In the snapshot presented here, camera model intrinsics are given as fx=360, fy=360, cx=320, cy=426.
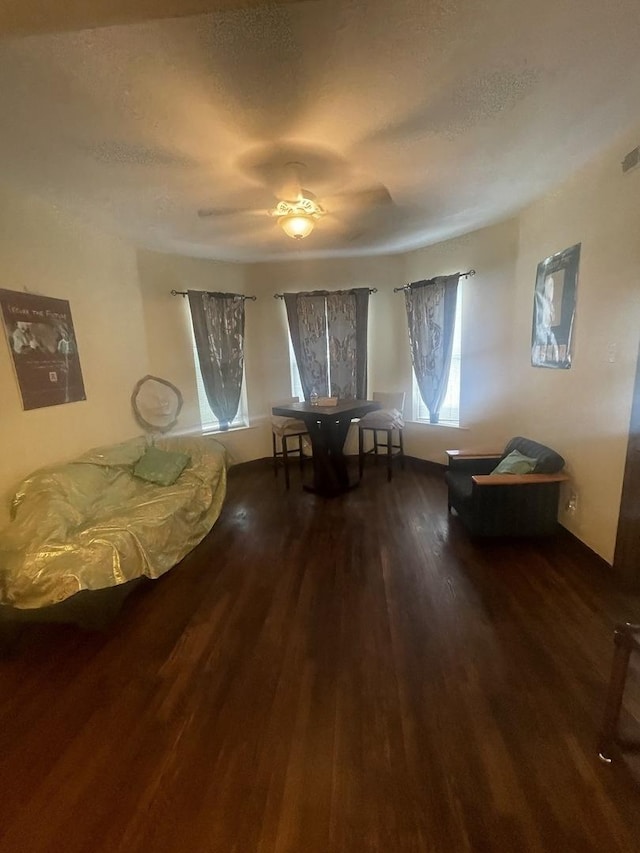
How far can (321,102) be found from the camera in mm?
1656

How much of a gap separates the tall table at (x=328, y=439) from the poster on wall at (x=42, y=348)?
6.15ft

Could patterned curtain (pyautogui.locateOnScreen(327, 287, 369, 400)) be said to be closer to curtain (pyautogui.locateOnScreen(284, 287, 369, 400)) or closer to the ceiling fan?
curtain (pyautogui.locateOnScreen(284, 287, 369, 400))

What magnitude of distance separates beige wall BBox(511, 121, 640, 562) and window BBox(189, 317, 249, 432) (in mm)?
3422

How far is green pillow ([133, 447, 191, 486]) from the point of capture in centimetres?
299

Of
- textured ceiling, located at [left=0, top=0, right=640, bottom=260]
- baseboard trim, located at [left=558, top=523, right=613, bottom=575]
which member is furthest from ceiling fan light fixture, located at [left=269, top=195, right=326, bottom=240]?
baseboard trim, located at [left=558, top=523, right=613, bottom=575]

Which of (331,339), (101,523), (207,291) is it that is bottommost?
(101,523)

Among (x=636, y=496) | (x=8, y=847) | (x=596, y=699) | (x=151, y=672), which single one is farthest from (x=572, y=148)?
(x=8, y=847)

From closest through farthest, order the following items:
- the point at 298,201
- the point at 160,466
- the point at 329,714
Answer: the point at 329,714 < the point at 298,201 < the point at 160,466

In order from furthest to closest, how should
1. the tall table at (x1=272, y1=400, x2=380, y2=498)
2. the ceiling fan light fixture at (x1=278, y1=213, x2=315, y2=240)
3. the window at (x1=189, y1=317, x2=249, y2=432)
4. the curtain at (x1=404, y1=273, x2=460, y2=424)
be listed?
the window at (x1=189, y1=317, x2=249, y2=432), the curtain at (x1=404, y1=273, x2=460, y2=424), the tall table at (x1=272, y1=400, x2=380, y2=498), the ceiling fan light fixture at (x1=278, y1=213, x2=315, y2=240)

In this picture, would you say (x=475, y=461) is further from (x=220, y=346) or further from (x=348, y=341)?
(x=220, y=346)

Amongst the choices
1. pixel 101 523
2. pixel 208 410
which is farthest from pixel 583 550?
pixel 208 410

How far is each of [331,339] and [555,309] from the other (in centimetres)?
254

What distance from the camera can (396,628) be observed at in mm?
2000

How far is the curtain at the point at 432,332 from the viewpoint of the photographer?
13.4 feet
